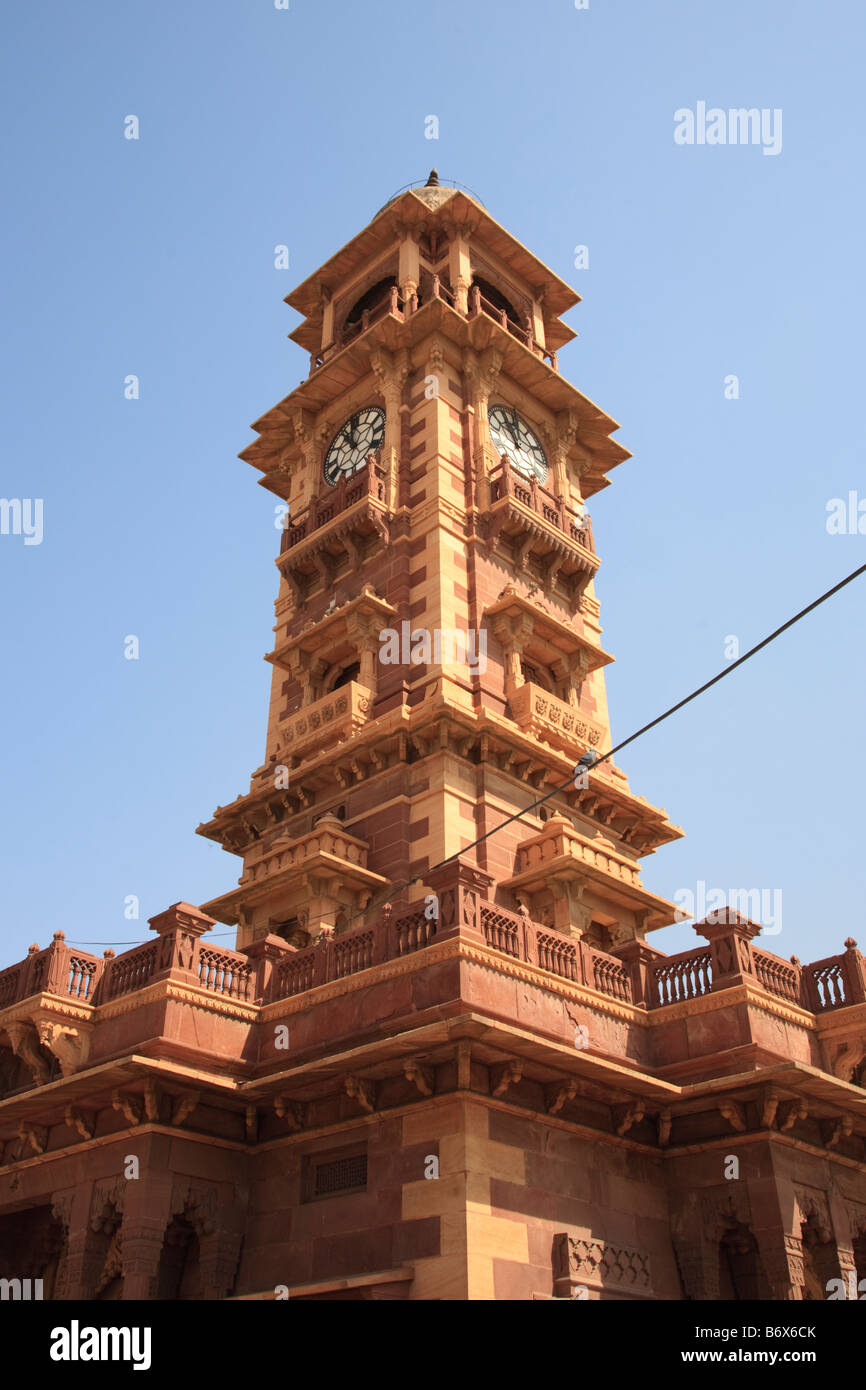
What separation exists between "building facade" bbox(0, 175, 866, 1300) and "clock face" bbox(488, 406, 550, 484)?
751 cm

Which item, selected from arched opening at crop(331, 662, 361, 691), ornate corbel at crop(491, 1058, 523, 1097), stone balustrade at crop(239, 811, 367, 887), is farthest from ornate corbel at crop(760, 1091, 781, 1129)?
arched opening at crop(331, 662, 361, 691)

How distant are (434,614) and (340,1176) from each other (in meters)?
13.1

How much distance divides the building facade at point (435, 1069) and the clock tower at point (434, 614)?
Answer: 0.42ft

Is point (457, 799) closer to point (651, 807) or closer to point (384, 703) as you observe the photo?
point (384, 703)

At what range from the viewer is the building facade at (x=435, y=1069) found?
16.4m

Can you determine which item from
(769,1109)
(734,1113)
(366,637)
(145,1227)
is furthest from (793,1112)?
(366,637)

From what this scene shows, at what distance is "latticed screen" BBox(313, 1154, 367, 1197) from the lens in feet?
57.0

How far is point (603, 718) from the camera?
30406 millimetres

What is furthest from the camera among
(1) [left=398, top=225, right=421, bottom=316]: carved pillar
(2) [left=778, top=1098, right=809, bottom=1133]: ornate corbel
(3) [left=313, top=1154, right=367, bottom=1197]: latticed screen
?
(1) [left=398, top=225, right=421, bottom=316]: carved pillar

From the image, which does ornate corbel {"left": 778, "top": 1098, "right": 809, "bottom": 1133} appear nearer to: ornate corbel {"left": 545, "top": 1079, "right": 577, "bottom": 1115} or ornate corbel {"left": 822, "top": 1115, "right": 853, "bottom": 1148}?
ornate corbel {"left": 822, "top": 1115, "right": 853, "bottom": 1148}

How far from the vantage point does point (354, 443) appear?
33.6m

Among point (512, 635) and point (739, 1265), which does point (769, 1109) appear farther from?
point (512, 635)
